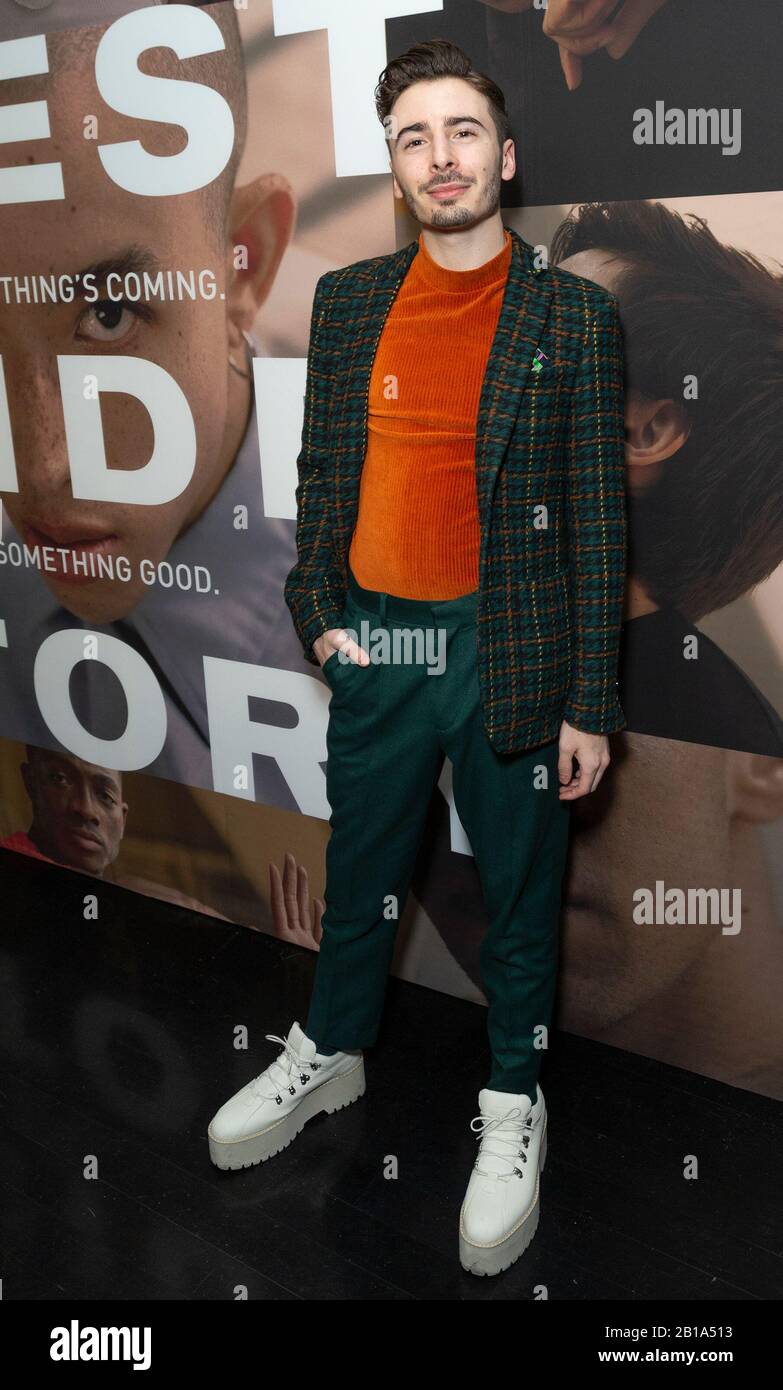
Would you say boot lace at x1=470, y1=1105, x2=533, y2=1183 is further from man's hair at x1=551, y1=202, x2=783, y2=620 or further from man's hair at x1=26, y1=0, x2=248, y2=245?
man's hair at x1=26, y1=0, x2=248, y2=245

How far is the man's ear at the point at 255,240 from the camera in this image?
2357mm

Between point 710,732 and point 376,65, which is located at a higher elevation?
point 376,65

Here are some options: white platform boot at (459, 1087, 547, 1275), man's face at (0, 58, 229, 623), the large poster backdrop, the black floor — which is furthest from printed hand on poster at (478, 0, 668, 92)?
the black floor

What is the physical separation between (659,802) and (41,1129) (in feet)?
4.21

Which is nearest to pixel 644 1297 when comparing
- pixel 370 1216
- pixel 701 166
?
pixel 370 1216

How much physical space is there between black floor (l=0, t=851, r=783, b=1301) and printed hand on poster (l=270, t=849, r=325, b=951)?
0.19 feet

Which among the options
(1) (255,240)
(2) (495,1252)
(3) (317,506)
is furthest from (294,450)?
(2) (495,1252)

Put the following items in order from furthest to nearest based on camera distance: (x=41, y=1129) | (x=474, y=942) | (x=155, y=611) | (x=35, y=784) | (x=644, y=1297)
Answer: (x=35, y=784), (x=155, y=611), (x=474, y=942), (x=41, y=1129), (x=644, y=1297)

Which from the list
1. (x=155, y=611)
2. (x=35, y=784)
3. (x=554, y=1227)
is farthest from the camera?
(x=35, y=784)

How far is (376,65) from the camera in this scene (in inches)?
85.0

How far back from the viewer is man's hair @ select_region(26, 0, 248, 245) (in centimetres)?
232

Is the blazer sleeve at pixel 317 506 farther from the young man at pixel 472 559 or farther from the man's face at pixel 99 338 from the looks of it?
the man's face at pixel 99 338

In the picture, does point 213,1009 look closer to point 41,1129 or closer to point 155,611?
point 41,1129

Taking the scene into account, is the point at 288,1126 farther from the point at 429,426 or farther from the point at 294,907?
the point at 429,426
